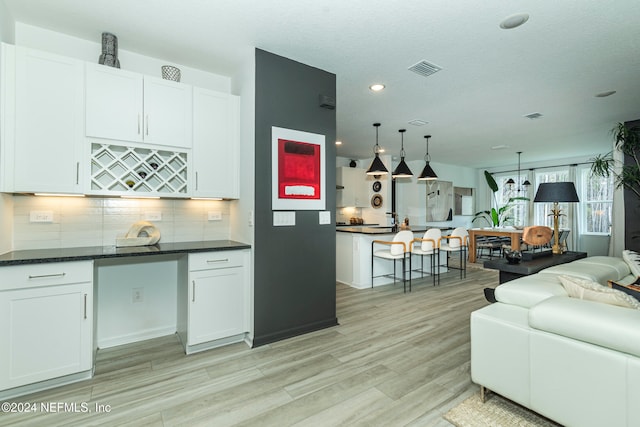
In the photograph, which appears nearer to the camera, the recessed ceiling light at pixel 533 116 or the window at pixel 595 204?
the recessed ceiling light at pixel 533 116

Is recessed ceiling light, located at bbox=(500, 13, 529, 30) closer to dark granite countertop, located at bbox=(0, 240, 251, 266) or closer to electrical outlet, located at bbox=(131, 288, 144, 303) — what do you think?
dark granite countertop, located at bbox=(0, 240, 251, 266)

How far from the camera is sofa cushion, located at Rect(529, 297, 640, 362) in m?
1.30

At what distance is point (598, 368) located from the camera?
1374 mm

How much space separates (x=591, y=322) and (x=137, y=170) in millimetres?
3398

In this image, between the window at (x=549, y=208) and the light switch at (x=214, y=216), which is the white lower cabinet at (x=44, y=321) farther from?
the window at (x=549, y=208)

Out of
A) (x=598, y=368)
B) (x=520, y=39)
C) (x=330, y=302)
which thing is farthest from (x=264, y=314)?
(x=520, y=39)

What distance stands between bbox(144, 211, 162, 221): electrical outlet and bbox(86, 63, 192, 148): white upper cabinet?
0.72m

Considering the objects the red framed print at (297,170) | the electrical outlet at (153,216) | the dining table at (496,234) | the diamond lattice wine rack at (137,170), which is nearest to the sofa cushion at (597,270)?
the red framed print at (297,170)

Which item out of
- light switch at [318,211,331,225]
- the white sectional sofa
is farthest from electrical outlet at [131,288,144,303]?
the white sectional sofa

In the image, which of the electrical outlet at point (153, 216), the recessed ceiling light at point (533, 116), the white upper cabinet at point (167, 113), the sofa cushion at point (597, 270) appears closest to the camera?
the sofa cushion at point (597, 270)

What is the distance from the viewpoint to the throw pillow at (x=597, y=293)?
1537 millimetres

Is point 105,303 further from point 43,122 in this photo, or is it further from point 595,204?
point 595,204

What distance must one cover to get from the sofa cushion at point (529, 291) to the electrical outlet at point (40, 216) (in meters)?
3.59

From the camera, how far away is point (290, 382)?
218cm
